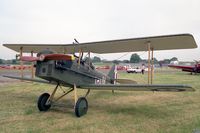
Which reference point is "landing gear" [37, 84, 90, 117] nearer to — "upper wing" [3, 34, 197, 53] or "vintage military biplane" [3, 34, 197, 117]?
"vintage military biplane" [3, 34, 197, 117]

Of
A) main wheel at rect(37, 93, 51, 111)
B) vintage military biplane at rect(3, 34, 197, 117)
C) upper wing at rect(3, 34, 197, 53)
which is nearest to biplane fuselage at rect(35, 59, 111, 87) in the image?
vintage military biplane at rect(3, 34, 197, 117)

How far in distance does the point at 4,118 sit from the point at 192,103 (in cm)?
632

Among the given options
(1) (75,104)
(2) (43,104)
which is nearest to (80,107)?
(1) (75,104)

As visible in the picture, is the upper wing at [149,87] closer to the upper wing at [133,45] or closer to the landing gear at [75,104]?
the landing gear at [75,104]

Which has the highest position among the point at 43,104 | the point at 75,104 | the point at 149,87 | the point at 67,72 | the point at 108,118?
the point at 67,72

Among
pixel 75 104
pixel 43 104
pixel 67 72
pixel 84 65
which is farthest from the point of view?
pixel 84 65

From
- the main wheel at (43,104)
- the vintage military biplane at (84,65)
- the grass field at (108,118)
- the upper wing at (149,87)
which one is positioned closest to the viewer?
the grass field at (108,118)

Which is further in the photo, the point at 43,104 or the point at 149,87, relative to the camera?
the point at 43,104

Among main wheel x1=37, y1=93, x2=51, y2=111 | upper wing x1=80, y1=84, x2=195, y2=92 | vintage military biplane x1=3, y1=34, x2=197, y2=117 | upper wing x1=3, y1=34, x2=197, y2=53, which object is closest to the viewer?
upper wing x1=80, y1=84, x2=195, y2=92

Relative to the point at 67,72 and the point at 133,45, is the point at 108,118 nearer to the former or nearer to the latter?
the point at 67,72

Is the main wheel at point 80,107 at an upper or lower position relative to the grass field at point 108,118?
upper

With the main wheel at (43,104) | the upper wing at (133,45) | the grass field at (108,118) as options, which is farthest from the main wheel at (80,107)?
the upper wing at (133,45)

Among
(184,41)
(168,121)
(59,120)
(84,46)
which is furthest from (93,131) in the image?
(184,41)

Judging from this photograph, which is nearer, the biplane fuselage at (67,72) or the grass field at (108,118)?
the grass field at (108,118)
